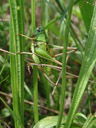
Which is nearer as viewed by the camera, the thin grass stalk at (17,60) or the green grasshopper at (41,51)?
the thin grass stalk at (17,60)

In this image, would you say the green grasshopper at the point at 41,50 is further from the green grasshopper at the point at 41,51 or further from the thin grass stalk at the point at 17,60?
the thin grass stalk at the point at 17,60

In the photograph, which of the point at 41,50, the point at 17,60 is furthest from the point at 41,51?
the point at 17,60

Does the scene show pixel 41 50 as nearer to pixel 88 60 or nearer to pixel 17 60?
pixel 17 60

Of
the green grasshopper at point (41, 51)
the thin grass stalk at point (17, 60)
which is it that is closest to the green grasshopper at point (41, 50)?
the green grasshopper at point (41, 51)

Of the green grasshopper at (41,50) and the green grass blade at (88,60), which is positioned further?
the green grasshopper at (41,50)

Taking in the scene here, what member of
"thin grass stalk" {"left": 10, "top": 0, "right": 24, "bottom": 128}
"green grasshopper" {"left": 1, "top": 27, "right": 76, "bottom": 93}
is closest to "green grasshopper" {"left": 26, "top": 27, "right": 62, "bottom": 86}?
"green grasshopper" {"left": 1, "top": 27, "right": 76, "bottom": 93}

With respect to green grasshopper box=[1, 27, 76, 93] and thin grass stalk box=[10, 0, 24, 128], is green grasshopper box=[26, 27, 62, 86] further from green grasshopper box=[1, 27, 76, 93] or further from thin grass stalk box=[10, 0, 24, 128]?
thin grass stalk box=[10, 0, 24, 128]

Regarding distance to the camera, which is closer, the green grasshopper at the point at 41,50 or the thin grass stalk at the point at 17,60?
the thin grass stalk at the point at 17,60

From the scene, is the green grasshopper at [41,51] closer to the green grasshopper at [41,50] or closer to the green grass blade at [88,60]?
the green grasshopper at [41,50]
